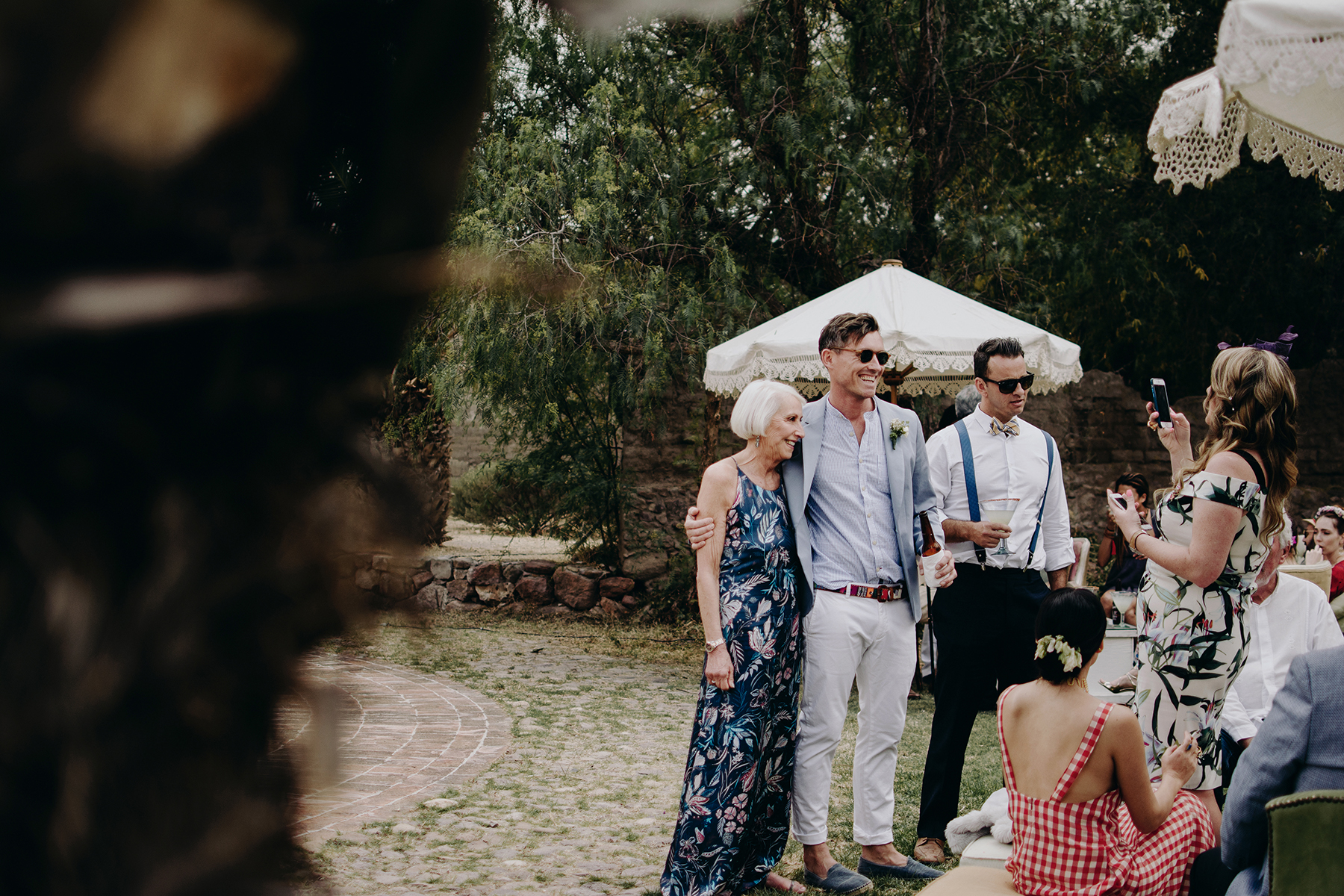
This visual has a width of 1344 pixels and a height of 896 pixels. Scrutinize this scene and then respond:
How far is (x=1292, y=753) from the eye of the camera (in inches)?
78.5

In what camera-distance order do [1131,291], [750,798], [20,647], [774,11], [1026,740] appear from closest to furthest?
[20,647] → [1026,740] → [750,798] → [774,11] → [1131,291]

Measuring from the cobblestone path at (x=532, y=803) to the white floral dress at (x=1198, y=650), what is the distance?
1866 mm

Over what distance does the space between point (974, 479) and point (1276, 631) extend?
4.17ft

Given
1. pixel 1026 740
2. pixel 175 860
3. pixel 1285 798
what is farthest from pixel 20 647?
pixel 1026 740

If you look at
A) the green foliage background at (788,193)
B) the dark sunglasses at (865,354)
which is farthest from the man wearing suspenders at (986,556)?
the green foliage background at (788,193)

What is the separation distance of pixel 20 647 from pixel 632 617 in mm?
10207

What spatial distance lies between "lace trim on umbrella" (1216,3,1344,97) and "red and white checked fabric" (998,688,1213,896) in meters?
1.63

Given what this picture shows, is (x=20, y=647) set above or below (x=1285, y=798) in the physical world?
above

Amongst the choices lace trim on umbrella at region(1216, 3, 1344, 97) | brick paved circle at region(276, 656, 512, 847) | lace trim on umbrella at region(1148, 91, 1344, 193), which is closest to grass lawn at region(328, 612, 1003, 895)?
brick paved circle at region(276, 656, 512, 847)

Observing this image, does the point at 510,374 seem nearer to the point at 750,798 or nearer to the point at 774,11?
the point at 774,11

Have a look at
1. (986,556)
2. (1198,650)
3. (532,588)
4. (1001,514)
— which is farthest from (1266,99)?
(532,588)

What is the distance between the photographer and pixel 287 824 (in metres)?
0.55

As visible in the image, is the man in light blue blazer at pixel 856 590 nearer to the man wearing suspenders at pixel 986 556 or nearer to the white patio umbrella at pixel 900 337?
the man wearing suspenders at pixel 986 556

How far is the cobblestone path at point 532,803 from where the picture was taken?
379cm
